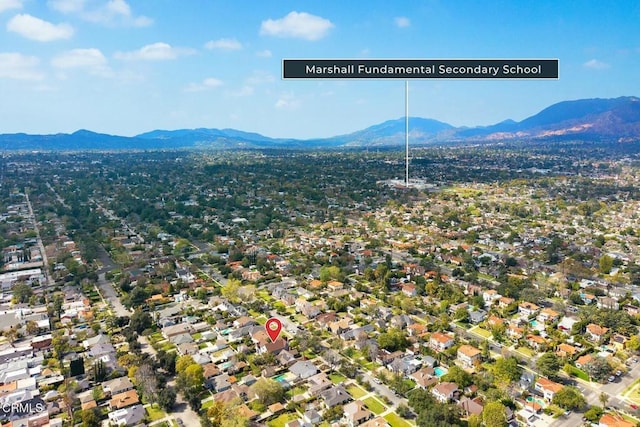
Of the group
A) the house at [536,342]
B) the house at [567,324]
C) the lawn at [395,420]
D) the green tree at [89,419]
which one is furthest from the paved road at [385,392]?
the house at [567,324]

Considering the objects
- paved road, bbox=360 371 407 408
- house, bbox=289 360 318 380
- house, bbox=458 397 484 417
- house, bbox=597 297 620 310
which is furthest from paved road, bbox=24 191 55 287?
house, bbox=597 297 620 310

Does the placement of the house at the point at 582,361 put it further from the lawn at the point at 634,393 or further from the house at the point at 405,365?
the house at the point at 405,365

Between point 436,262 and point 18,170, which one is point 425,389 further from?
point 18,170

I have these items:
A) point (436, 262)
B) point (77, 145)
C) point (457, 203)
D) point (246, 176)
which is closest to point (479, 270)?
point (436, 262)

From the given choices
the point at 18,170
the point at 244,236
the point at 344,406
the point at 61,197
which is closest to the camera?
the point at 344,406

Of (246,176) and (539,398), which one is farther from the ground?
(246,176)

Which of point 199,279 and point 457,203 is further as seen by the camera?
point 457,203

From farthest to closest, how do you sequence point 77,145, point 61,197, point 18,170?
point 77,145 < point 18,170 < point 61,197
